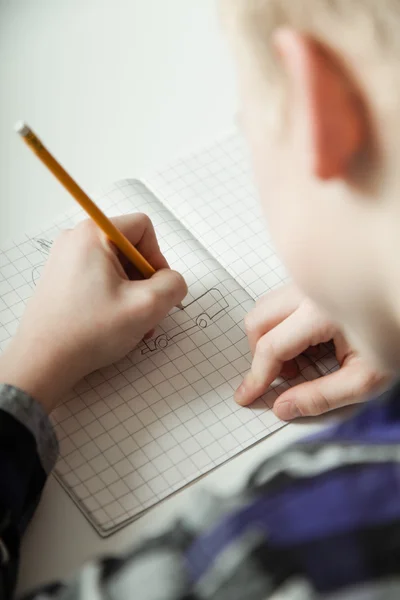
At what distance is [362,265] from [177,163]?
0.43 m

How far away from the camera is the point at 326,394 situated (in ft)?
2.03

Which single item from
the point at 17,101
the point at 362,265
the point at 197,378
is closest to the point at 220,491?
the point at 197,378

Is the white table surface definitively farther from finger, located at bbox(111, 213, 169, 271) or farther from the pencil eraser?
the pencil eraser

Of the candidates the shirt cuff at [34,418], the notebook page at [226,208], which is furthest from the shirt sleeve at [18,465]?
the notebook page at [226,208]

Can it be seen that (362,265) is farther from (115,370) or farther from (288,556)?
(115,370)

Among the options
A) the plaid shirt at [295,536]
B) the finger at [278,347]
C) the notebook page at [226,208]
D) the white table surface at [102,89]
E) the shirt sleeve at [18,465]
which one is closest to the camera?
the plaid shirt at [295,536]

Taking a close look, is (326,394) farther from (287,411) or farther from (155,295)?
(155,295)

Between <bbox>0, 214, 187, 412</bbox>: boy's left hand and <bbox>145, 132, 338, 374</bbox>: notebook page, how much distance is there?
0.10m

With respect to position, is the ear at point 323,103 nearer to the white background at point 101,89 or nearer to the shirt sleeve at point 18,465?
the shirt sleeve at point 18,465

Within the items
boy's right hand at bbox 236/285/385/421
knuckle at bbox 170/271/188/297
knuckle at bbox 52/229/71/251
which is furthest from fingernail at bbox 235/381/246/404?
knuckle at bbox 52/229/71/251

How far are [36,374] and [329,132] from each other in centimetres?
33

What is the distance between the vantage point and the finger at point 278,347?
64cm

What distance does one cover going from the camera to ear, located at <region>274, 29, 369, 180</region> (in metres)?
0.39

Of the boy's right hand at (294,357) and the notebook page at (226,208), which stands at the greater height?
the notebook page at (226,208)
